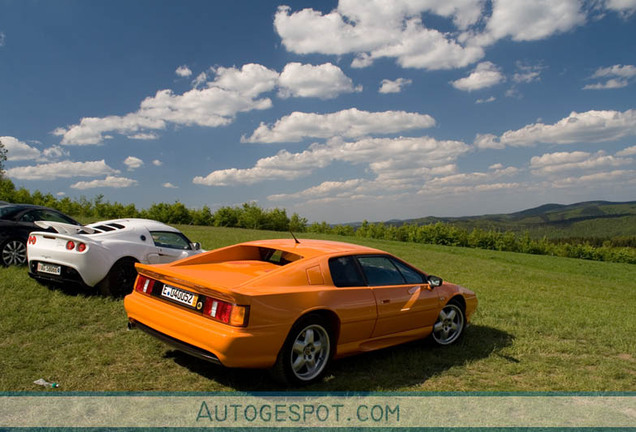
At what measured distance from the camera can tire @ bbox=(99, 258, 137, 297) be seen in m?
7.70

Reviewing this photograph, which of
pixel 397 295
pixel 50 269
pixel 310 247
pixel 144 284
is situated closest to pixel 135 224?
pixel 50 269

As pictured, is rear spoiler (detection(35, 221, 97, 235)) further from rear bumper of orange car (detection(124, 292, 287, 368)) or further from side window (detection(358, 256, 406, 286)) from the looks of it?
side window (detection(358, 256, 406, 286))

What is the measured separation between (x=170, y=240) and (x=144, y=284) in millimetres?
3868

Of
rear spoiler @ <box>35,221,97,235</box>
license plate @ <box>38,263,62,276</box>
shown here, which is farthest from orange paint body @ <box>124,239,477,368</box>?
rear spoiler @ <box>35,221,97,235</box>

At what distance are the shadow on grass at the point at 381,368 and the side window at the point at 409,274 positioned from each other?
2.86 ft

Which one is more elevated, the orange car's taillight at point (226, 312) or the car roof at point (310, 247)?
the car roof at point (310, 247)

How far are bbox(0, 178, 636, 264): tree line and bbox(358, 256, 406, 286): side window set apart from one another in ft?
127

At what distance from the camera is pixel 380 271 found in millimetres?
5512

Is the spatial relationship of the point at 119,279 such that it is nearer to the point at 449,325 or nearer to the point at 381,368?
the point at 381,368

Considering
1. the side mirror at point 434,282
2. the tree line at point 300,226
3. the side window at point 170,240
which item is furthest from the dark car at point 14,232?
the tree line at point 300,226

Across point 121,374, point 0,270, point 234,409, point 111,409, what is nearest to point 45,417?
point 111,409

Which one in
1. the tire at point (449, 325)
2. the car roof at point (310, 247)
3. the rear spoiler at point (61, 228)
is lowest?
the tire at point (449, 325)

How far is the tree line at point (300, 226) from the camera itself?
4322 centimetres

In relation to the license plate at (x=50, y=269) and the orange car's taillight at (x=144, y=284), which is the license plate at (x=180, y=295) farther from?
the license plate at (x=50, y=269)
